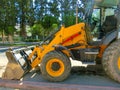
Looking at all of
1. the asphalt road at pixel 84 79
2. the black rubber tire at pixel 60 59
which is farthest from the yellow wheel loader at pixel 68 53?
the asphalt road at pixel 84 79

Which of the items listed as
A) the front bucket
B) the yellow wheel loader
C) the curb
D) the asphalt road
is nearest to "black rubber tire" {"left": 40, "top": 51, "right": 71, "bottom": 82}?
the yellow wheel loader

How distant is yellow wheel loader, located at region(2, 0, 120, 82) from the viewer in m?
6.93

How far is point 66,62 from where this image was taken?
23.1 ft

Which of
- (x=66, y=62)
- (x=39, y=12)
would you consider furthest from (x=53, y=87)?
(x=39, y=12)

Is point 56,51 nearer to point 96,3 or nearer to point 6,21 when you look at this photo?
point 96,3

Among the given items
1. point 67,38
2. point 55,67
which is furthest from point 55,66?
point 67,38

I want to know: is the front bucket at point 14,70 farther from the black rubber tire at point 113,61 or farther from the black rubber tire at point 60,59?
the black rubber tire at point 113,61

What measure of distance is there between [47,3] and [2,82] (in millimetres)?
37430

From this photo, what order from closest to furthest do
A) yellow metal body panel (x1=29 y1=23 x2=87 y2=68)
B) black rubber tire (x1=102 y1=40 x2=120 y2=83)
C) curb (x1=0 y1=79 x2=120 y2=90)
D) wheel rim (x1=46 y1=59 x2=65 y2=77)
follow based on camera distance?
curb (x1=0 y1=79 x2=120 y2=90) → black rubber tire (x1=102 y1=40 x2=120 y2=83) → wheel rim (x1=46 y1=59 x2=65 y2=77) → yellow metal body panel (x1=29 y1=23 x2=87 y2=68)

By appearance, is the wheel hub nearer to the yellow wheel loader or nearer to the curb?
the yellow wheel loader

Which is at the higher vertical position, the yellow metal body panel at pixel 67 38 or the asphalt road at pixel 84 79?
the yellow metal body panel at pixel 67 38

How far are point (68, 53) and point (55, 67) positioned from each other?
61 cm

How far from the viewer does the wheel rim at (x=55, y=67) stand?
23.1 ft

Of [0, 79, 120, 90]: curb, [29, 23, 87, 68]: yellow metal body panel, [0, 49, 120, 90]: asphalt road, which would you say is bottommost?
[0, 49, 120, 90]: asphalt road
